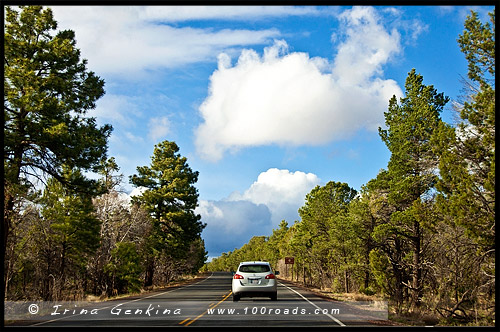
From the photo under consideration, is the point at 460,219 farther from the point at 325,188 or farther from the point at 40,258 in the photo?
the point at 325,188

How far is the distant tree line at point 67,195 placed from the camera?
19.5 m

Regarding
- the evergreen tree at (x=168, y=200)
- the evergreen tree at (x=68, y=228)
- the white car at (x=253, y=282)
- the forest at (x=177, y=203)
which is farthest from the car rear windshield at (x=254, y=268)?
the evergreen tree at (x=168, y=200)

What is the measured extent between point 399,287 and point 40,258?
24.0 m

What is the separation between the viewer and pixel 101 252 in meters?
36.2

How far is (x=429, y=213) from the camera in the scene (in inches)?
869

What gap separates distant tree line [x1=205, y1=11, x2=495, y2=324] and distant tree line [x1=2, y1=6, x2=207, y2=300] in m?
14.8

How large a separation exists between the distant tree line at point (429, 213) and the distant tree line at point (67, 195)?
14.8 m

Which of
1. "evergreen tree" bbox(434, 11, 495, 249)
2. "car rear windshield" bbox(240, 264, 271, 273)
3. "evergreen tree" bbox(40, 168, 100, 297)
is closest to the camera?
"evergreen tree" bbox(434, 11, 495, 249)

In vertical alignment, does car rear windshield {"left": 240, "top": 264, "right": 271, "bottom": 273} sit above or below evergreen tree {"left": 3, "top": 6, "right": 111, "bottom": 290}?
below

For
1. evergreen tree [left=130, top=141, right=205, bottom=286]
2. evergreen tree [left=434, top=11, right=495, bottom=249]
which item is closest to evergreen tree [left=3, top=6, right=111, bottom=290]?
evergreen tree [left=434, top=11, right=495, bottom=249]

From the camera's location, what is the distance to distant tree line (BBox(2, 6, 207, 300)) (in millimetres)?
19516
